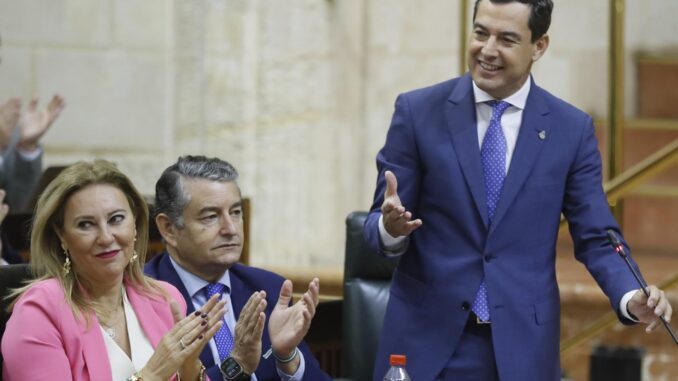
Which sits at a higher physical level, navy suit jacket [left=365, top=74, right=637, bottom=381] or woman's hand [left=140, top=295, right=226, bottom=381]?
navy suit jacket [left=365, top=74, right=637, bottom=381]

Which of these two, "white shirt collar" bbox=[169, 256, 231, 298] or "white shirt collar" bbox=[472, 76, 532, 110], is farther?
"white shirt collar" bbox=[169, 256, 231, 298]

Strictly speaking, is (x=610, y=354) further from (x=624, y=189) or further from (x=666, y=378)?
(x=624, y=189)

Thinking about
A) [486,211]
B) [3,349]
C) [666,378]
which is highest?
[486,211]

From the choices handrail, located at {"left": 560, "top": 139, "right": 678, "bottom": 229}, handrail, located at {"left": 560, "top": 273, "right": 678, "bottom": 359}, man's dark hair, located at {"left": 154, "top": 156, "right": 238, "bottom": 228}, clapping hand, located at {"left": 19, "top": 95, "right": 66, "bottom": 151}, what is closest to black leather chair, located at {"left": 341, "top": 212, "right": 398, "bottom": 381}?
man's dark hair, located at {"left": 154, "top": 156, "right": 238, "bottom": 228}

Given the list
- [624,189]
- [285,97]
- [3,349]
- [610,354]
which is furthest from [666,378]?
[3,349]

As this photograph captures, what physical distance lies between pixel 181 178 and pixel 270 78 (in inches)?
127

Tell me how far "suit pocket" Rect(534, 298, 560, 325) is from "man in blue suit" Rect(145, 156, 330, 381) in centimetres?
58

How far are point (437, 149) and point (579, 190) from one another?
1.10ft

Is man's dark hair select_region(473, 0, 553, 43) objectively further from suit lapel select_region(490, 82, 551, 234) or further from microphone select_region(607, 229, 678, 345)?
microphone select_region(607, 229, 678, 345)

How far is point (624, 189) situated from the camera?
520 centimetres

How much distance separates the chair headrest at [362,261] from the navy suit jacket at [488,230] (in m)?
0.85

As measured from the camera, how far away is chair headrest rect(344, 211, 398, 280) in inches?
158

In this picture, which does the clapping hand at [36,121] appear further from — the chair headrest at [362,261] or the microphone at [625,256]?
the microphone at [625,256]

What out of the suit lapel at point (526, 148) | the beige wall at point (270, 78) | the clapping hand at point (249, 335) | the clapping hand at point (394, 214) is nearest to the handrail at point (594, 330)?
the beige wall at point (270, 78)
